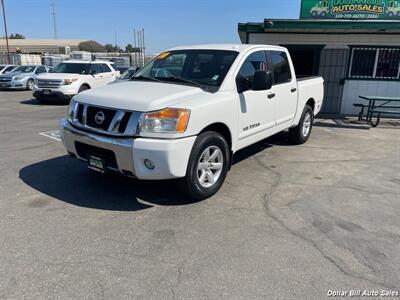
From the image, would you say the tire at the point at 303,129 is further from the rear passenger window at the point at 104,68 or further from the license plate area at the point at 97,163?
the rear passenger window at the point at 104,68

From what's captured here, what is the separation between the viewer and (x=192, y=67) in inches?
203

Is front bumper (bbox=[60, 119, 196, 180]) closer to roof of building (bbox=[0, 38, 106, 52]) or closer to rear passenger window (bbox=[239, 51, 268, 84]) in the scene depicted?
rear passenger window (bbox=[239, 51, 268, 84])

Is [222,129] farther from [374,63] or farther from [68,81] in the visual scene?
[68,81]

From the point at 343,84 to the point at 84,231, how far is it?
10203mm

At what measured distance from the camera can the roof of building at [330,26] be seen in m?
9.76

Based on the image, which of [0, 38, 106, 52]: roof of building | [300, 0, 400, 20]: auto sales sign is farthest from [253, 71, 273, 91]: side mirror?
[0, 38, 106, 52]: roof of building

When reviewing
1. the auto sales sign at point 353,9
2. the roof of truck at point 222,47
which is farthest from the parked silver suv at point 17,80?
the roof of truck at point 222,47

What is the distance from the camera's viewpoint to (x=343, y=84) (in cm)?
1135

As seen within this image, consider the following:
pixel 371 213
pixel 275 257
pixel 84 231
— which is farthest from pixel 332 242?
pixel 84 231

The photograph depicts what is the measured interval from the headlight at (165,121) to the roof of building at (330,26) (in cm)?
720

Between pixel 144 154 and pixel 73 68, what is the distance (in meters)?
12.8

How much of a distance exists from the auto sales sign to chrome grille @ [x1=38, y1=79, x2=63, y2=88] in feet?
31.9

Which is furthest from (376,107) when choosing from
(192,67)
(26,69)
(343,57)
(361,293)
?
(26,69)

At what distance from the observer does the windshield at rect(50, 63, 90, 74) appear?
1480 cm
